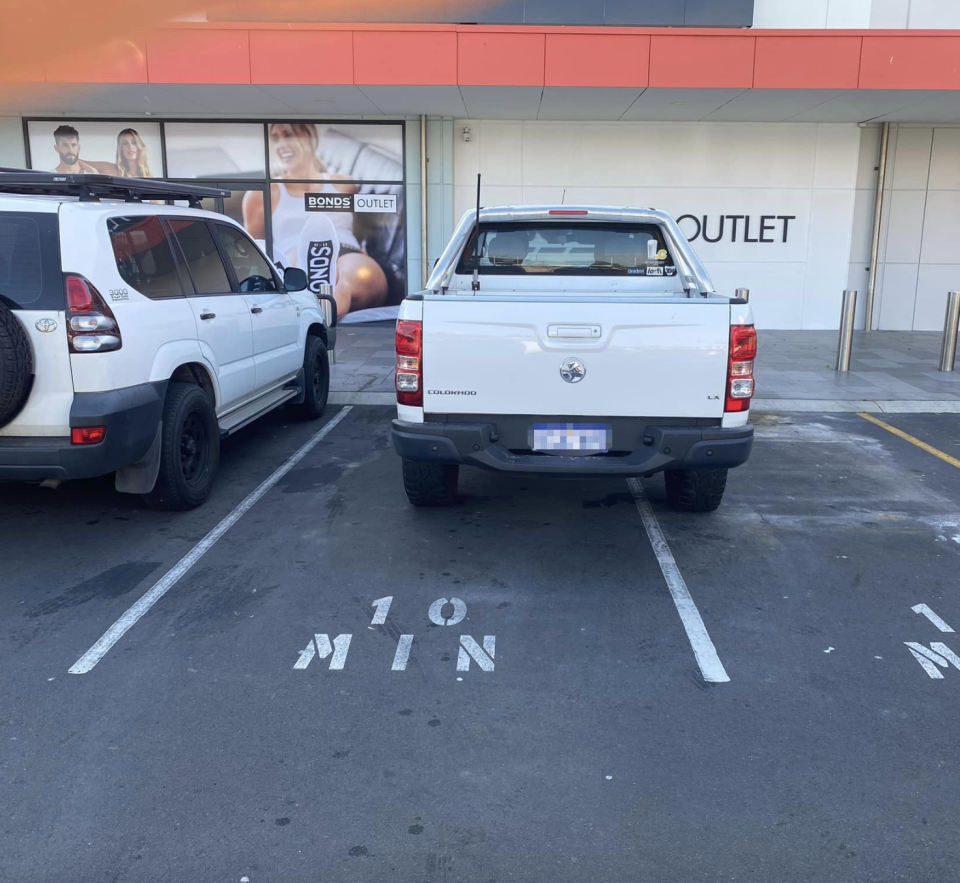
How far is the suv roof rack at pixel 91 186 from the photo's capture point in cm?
506

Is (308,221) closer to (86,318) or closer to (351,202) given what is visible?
(351,202)

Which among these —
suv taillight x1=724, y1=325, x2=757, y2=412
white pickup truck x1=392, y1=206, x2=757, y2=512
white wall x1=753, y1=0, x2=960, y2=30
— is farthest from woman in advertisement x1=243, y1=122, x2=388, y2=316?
suv taillight x1=724, y1=325, x2=757, y2=412

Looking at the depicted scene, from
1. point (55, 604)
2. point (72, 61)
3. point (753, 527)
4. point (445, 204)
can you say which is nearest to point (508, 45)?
point (445, 204)

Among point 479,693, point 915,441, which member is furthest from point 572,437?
point 915,441

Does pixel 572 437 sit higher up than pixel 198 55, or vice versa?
pixel 198 55

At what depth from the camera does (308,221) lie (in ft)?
47.7

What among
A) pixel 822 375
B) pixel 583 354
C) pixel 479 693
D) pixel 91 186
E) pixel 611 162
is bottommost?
pixel 479 693

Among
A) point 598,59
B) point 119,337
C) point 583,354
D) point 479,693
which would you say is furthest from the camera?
point 598,59

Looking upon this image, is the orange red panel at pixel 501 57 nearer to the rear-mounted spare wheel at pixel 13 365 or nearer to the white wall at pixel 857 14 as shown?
the white wall at pixel 857 14

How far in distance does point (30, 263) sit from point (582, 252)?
351cm

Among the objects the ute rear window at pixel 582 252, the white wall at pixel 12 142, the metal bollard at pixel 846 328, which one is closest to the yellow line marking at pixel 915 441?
the metal bollard at pixel 846 328

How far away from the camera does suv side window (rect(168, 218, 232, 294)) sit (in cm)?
596

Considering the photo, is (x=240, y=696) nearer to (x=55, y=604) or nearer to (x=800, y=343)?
(x=55, y=604)

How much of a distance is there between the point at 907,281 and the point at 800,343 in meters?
3.12
